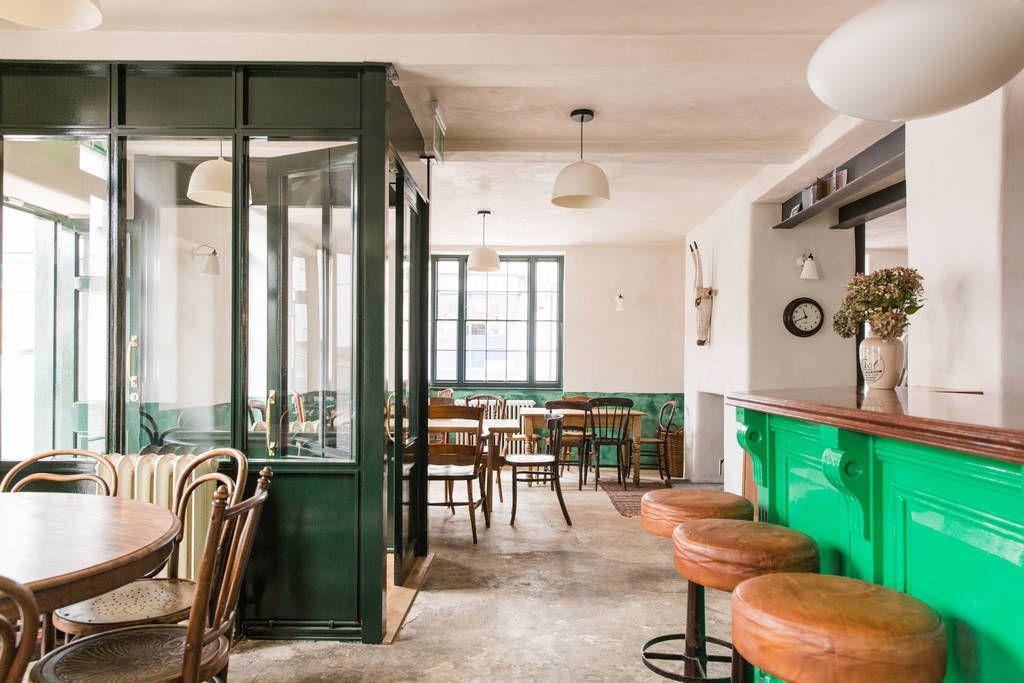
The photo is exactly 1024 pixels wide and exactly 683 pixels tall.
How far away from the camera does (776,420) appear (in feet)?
8.16

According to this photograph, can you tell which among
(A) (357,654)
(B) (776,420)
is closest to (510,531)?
(A) (357,654)

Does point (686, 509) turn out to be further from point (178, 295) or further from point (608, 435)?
point (608, 435)

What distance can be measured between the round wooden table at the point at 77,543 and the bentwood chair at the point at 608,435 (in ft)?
18.0

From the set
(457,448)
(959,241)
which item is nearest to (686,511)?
(959,241)

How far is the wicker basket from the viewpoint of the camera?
827cm

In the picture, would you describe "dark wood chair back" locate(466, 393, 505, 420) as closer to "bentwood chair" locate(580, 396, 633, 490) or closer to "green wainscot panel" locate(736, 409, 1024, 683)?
"bentwood chair" locate(580, 396, 633, 490)

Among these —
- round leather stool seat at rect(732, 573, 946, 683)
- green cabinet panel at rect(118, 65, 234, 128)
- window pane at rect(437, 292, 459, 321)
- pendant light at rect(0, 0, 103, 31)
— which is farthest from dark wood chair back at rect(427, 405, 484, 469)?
window pane at rect(437, 292, 459, 321)

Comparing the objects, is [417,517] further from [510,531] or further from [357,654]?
[357,654]

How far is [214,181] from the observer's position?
322cm

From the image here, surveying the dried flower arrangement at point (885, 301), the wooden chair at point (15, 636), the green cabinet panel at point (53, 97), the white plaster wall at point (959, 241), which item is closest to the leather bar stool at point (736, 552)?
the dried flower arrangement at point (885, 301)

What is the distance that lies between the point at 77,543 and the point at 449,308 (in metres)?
7.69

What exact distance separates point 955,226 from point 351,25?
2.79m

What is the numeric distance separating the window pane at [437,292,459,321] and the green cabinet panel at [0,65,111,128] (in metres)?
6.26

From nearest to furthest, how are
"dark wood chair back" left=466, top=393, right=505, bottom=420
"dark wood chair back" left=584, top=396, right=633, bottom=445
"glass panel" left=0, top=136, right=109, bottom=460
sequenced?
1. "glass panel" left=0, top=136, right=109, bottom=460
2. "dark wood chair back" left=584, top=396, right=633, bottom=445
3. "dark wood chair back" left=466, top=393, right=505, bottom=420
